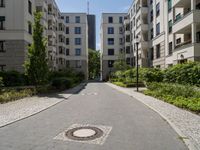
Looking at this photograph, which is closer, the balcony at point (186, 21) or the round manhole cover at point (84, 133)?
the round manhole cover at point (84, 133)

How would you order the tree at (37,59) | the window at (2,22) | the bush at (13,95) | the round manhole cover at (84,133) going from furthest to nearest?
the window at (2,22) < the tree at (37,59) < the bush at (13,95) < the round manhole cover at (84,133)

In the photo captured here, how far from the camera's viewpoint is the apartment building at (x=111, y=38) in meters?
75.4

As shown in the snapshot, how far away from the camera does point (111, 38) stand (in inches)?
3009

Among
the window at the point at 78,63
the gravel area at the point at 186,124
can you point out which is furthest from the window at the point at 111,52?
the gravel area at the point at 186,124

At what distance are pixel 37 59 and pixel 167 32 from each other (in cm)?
1934

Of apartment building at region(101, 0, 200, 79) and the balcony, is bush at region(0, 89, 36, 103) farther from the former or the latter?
the balcony

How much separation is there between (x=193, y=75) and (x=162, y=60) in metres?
19.6

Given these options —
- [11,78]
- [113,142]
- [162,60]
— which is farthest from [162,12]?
[113,142]

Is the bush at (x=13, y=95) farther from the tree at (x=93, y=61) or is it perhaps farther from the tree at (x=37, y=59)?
the tree at (x=93, y=61)

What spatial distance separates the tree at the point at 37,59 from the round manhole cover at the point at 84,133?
16.2 metres

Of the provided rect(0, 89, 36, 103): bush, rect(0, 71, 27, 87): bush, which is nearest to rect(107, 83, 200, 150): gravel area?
rect(0, 89, 36, 103): bush

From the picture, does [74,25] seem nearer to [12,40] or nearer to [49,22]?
[49,22]

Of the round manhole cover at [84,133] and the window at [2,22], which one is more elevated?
→ the window at [2,22]

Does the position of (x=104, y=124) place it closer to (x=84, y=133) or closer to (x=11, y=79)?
(x=84, y=133)
